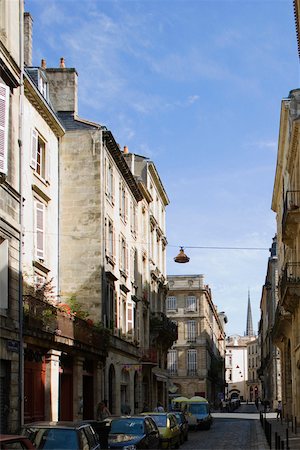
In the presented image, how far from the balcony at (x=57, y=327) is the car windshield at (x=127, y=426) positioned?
13.0 ft

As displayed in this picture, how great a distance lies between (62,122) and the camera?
35469mm

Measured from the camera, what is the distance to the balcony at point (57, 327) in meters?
23.4

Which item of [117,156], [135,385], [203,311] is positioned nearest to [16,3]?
[117,156]

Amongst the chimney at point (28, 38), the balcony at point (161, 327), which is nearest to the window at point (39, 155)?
the chimney at point (28, 38)

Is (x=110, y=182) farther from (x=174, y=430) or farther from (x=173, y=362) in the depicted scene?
(x=173, y=362)

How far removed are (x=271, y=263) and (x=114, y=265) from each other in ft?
141

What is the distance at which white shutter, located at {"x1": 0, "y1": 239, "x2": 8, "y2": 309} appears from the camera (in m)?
20.9

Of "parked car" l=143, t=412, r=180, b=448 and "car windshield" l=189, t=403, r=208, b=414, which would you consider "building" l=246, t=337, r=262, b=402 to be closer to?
"car windshield" l=189, t=403, r=208, b=414

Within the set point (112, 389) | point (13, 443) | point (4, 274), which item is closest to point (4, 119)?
point (4, 274)

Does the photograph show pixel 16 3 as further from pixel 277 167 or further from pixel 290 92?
pixel 277 167

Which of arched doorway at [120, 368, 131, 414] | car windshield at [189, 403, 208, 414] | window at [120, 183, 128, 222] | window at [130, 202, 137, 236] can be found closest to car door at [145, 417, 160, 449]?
arched doorway at [120, 368, 131, 414]

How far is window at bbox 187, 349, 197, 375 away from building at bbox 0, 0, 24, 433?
220 ft

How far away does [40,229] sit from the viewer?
96.3 feet

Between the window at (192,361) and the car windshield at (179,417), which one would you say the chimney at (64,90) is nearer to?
the car windshield at (179,417)
